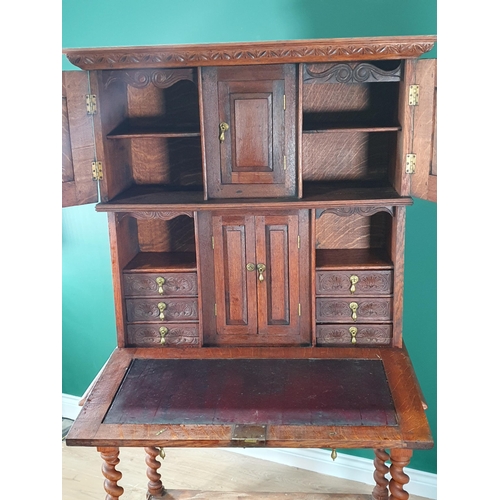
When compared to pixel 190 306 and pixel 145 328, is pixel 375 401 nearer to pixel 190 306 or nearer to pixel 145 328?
pixel 190 306

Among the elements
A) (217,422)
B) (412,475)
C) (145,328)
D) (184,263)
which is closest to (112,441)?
(217,422)

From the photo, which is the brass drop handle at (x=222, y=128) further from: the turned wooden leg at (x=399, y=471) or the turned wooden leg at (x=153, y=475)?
the turned wooden leg at (x=153, y=475)

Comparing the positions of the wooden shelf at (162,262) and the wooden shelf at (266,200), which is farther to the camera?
the wooden shelf at (162,262)

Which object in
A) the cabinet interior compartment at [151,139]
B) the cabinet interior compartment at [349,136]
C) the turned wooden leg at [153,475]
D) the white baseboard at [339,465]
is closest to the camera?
the cabinet interior compartment at [151,139]

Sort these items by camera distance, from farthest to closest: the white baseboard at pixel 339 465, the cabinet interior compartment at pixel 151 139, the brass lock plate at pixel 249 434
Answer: the white baseboard at pixel 339 465
the cabinet interior compartment at pixel 151 139
the brass lock plate at pixel 249 434

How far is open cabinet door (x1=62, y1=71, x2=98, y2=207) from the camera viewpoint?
6.30 ft

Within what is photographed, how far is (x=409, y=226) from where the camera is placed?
2.53 m

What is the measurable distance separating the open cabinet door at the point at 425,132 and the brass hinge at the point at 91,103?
110 cm

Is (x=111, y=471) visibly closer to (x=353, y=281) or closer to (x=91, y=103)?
(x=353, y=281)

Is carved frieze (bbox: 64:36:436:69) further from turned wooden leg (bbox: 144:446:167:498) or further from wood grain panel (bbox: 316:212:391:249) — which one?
turned wooden leg (bbox: 144:446:167:498)

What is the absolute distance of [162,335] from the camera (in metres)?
2.21

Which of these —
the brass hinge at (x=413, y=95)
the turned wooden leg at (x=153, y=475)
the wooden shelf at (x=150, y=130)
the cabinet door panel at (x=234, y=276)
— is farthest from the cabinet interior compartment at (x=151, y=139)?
the turned wooden leg at (x=153, y=475)

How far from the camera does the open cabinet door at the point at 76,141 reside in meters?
1.92
